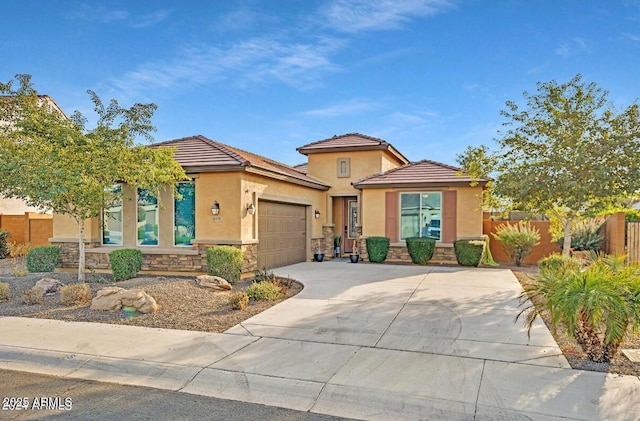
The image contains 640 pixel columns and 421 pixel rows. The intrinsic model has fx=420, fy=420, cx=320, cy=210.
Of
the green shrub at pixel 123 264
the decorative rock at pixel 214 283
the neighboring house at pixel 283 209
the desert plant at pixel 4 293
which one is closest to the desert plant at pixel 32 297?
the desert plant at pixel 4 293

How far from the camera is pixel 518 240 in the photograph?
14.8m

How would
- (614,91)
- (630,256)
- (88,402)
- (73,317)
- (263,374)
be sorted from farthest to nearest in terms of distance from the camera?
1. (630,256)
2. (614,91)
3. (73,317)
4. (263,374)
5. (88,402)

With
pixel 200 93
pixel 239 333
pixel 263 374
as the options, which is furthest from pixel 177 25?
pixel 263 374

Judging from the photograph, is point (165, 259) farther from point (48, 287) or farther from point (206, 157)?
point (48, 287)

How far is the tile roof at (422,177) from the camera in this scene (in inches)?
574

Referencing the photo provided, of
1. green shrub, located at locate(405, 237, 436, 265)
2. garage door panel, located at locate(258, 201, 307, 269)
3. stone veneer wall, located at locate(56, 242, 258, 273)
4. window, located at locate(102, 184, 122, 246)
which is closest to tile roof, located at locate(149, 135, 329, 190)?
garage door panel, located at locate(258, 201, 307, 269)

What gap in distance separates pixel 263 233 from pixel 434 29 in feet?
25.1

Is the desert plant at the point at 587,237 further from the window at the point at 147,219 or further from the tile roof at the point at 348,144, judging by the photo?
the window at the point at 147,219

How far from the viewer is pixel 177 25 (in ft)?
36.4

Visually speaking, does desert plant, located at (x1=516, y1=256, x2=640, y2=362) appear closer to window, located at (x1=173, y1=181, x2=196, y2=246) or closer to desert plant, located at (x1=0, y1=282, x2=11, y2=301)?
window, located at (x1=173, y1=181, x2=196, y2=246)

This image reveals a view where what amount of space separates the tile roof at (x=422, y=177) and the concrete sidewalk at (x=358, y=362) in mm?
7306

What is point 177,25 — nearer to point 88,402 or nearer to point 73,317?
point 73,317

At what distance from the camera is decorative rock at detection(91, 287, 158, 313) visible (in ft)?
24.8

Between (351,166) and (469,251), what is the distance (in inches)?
244
